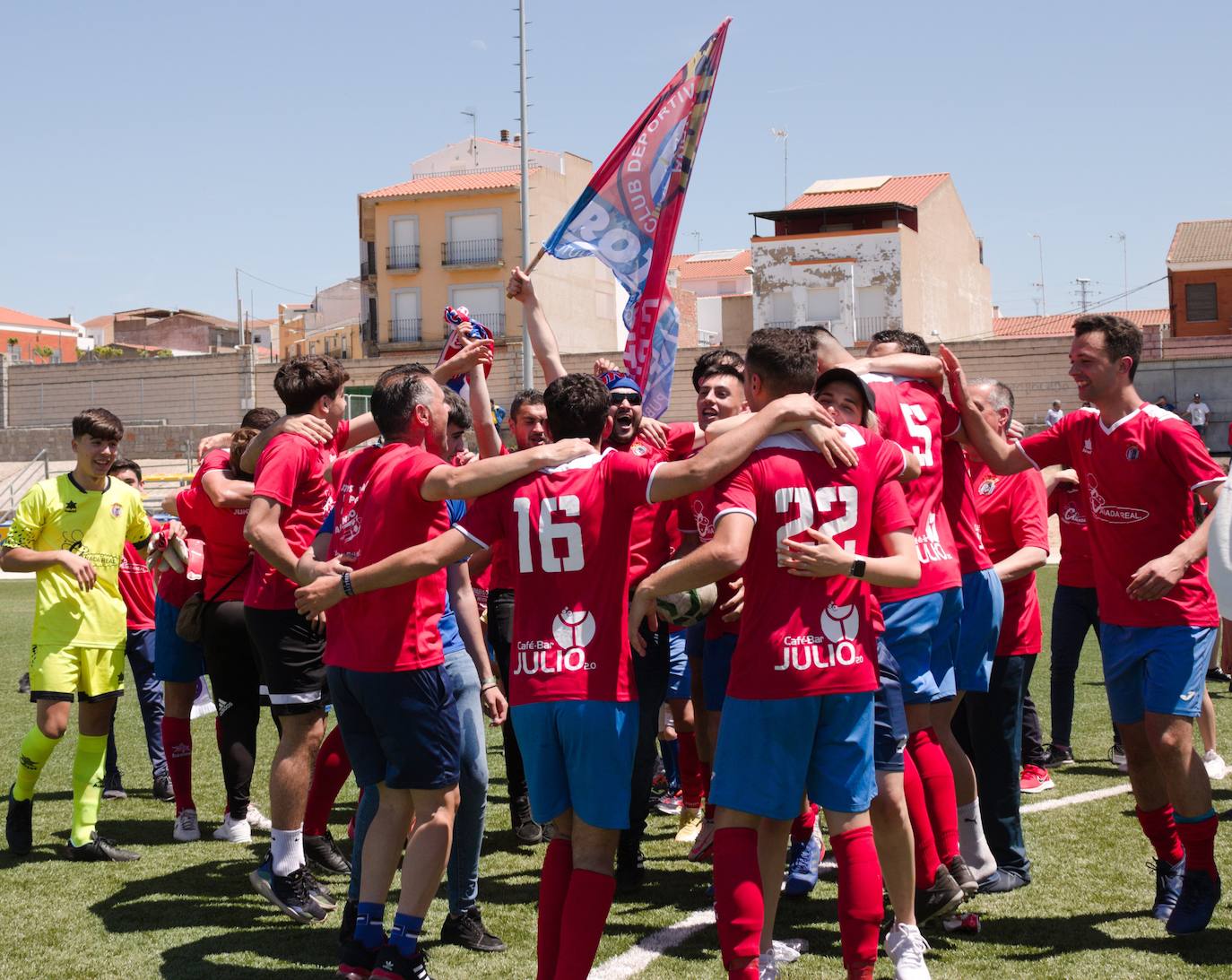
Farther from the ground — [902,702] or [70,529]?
[70,529]

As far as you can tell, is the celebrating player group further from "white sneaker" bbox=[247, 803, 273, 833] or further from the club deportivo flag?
the club deportivo flag

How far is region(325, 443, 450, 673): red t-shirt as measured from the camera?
462 cm

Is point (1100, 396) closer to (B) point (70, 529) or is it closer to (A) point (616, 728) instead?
(A) point (616, 728)

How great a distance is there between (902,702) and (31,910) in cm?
386

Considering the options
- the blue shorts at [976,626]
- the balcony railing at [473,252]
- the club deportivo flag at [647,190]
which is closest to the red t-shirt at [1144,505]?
the blue shorts at [976,626]

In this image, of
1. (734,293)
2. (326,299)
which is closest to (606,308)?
(734,293)

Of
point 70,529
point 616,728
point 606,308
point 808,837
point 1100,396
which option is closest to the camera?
point 616,728

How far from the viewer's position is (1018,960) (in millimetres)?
4852

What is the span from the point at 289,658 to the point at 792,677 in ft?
8.64

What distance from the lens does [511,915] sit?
18.3 feet

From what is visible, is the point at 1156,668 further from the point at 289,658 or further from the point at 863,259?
the point at 863,259

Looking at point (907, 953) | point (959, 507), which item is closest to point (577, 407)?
point (959, 507)

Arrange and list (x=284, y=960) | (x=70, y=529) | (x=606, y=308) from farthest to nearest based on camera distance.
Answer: (x=606, y=308), (x=70, y=529), (x=284, y=960)

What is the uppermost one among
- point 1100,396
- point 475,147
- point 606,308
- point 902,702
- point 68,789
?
point 475,147
